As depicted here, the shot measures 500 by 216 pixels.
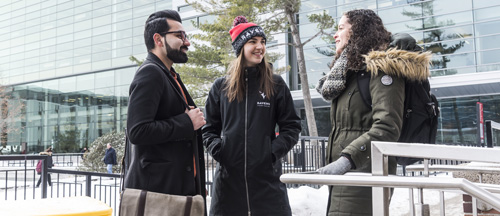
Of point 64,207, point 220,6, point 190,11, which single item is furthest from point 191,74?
point 64,207

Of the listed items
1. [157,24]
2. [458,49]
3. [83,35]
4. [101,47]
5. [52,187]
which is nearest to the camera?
[157,24]

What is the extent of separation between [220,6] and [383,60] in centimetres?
1864

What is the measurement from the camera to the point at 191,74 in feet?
68.5

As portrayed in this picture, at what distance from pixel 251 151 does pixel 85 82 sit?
43.0 meters

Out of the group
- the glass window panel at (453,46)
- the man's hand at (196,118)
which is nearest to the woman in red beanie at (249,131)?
the man's hand at (196,118)

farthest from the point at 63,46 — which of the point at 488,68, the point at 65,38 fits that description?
the point at 488,68

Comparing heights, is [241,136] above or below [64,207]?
above

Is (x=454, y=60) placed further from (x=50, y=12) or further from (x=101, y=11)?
(x=50, y=12)

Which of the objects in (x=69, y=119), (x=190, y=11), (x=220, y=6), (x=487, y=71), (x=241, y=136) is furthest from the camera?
(x=69, y=119)

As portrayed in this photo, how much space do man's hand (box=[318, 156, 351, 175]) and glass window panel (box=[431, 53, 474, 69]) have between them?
80.4 ft

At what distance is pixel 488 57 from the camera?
23.6 metres

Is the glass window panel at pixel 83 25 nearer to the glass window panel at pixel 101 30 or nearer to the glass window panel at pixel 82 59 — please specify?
the glass window panel at pixel 101 30

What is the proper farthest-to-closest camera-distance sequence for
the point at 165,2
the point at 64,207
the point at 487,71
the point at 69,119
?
the point at 69,119 < the point at 165,2 < the point at 487,71 < the point at 64,207

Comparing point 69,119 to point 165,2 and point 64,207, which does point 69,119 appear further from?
point 64,207
